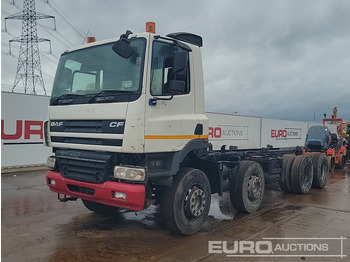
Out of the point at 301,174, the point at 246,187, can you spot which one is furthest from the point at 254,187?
the point at 301,174

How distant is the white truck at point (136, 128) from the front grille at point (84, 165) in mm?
14

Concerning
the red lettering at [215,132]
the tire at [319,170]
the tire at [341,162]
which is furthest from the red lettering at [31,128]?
the tire at [341,162]

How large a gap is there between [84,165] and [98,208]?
180 cm

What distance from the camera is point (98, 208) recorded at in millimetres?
6125

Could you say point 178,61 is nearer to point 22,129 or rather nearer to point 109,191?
point 109,191

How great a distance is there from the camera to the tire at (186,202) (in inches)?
187

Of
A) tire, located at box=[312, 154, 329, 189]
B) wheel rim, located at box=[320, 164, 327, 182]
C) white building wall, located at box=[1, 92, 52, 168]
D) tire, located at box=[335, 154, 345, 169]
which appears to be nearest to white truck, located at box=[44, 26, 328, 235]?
tire, located at box=[312, 154, 329, 189]

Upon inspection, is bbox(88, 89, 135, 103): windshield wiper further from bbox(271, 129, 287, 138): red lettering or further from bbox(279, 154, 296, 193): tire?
bbox(271, 129, 287, 138): red lettering

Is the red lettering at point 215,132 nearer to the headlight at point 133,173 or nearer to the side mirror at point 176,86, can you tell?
the side mirror at point 176,86

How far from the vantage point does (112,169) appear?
176 inches

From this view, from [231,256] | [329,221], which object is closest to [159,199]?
[231,256]

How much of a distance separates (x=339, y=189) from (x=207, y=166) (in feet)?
19.1

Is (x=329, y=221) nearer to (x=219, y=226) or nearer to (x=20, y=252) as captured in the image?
(x=219, y=226)

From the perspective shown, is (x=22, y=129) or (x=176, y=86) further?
(x=22, y=129)
